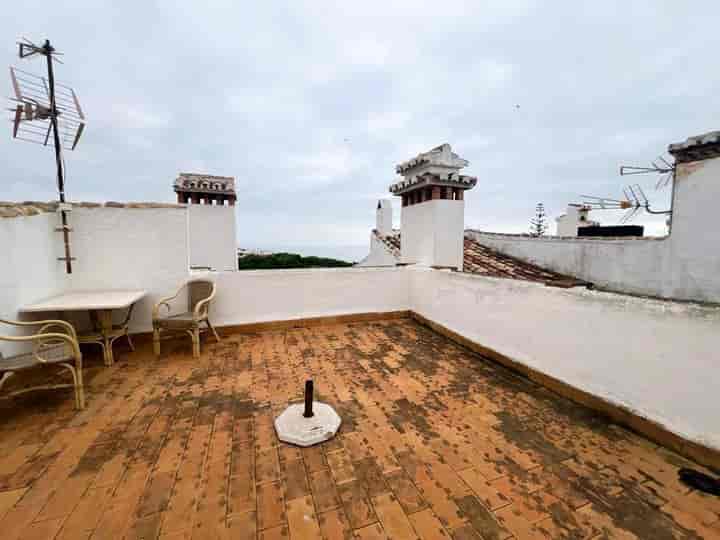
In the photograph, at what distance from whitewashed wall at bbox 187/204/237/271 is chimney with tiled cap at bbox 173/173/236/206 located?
15 cm

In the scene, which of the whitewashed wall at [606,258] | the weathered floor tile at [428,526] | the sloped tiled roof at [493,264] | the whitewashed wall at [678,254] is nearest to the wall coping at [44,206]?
the weathered floor tile at [428,526]

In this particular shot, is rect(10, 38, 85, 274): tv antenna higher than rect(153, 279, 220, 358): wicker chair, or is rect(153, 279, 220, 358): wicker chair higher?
rect(10, 38, 85, 274): tv antenna

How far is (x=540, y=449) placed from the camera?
1.73 metres

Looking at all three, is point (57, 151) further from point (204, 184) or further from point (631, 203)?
point (631, 203)

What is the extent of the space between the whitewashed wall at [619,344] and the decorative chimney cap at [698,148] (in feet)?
12.8

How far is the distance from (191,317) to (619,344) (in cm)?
395

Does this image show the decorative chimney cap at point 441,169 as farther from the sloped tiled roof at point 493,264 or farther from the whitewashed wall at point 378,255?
the whitewashed wall at point 378,255

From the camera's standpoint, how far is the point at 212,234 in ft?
18.8

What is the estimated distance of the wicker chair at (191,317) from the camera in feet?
10.1

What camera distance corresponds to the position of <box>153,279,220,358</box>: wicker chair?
3.09 m

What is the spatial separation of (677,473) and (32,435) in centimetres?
386

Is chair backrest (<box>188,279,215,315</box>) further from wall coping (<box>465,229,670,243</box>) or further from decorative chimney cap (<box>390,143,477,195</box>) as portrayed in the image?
wall coping (<box>465,229,670,243</box>)

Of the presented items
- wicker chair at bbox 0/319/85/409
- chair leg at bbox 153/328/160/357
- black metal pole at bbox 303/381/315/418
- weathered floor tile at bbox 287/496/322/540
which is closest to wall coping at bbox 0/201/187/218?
wicker chair at bbox 0/319/85/409

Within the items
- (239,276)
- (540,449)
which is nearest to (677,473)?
A: (540,449)
